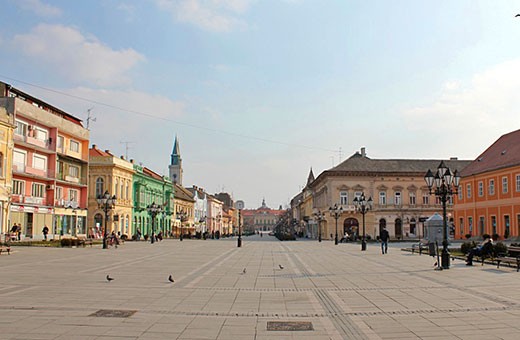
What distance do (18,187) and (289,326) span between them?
38801 millimetres

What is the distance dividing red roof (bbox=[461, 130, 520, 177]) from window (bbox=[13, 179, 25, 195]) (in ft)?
138

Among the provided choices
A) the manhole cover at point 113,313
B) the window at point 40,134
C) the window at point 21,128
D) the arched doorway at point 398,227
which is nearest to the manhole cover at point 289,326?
the manhole cover at point 113,313

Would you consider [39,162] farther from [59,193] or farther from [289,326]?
[289,326]

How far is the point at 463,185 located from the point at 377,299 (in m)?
48.2

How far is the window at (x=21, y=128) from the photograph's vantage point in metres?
41.0

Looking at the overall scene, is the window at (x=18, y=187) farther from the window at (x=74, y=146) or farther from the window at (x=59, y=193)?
the window at (x=74, y=146)

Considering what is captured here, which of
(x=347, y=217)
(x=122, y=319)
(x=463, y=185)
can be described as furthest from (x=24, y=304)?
(x=347, y=217)

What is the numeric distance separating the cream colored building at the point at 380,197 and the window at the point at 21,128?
3975 centimetres

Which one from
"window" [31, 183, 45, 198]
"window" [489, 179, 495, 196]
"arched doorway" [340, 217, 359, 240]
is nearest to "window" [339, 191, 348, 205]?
"arched doorway" [340, 217, 359, 240]

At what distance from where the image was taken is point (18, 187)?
137 ft

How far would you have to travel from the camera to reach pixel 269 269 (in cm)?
1931

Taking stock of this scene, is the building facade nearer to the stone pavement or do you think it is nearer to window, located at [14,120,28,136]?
window, located at [14,120,28,136]

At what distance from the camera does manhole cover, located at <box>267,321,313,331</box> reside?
333 inches

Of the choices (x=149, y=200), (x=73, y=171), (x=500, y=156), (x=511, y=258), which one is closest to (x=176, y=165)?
(x=149, y=200)
